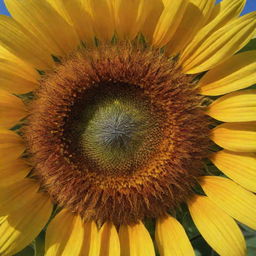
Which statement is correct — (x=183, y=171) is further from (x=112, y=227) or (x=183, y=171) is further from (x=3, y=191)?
(x=3, y=191)

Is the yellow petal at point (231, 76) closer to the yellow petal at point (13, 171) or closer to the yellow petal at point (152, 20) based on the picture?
the yellow petal at point (152, 20)

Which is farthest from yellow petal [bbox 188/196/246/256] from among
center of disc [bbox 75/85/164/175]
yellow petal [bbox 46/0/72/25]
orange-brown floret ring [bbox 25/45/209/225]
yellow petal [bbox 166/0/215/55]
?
yellow petal [bbox 46/0/72/25]

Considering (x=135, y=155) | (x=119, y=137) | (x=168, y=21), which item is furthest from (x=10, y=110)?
(x=168, y=21)

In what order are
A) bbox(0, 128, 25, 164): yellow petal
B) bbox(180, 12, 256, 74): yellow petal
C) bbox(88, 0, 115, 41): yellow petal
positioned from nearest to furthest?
1. bbox(180, 12, 256, 74): yellow petal
2. bbox(88, 0, 115, 41): yellow petal
3. bbox(0, 128, 25, 164): yellow petal

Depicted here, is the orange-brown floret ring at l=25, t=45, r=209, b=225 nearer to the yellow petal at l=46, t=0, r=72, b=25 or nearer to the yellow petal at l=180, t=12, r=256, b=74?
the yellow petal at l=180, t=12, r=256, b=74

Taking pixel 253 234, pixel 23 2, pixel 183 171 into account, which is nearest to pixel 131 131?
pixel 183 171

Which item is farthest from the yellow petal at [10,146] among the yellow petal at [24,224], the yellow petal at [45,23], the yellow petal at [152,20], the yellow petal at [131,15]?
the yellow petal at [152,20]
